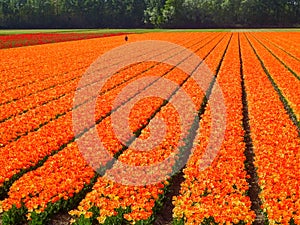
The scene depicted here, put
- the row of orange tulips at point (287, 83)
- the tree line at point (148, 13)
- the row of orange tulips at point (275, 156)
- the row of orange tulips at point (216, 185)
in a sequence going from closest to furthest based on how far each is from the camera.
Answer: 1. the row of orange tulips at point (216, 185)
2. the row of orange tulips at point (275, 156)
3. the row of orange tulips at point (287, 83)
4. the tree line at point (148, 13)

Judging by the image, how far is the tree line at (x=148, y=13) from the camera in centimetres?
10456

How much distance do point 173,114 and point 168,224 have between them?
5916mm

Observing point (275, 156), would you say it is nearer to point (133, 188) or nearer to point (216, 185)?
point (216, 185)

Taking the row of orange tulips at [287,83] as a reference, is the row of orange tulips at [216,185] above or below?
above

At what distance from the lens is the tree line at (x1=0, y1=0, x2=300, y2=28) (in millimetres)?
104562

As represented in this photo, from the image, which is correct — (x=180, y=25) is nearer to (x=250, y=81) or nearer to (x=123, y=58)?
(x=123, y=58)

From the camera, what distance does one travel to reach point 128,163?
29.4 ft

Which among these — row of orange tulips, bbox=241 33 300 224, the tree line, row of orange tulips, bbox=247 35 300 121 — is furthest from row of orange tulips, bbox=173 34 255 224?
the tree line

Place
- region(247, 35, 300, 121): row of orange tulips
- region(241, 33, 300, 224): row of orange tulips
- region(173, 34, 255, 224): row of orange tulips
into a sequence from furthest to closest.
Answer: region(247, 35, 300, 121): row of orange tulips < region(241, 33, 300, 224): row of orange tulips < region(173, 34, 255, 224): row of orange tulips

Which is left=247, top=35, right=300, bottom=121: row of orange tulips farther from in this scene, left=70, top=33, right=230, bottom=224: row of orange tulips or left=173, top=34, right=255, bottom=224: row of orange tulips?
left=70, top=33, right=230, bottom=224: row of orange tulips

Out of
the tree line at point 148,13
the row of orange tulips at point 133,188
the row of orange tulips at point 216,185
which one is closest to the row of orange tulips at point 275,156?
the row of orange tulips at point 216,185

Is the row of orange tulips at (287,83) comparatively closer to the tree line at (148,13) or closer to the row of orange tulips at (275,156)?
the row of orange tulips at (275,156)

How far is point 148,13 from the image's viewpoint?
112062 mm

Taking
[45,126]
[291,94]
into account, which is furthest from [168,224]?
[291,94]
